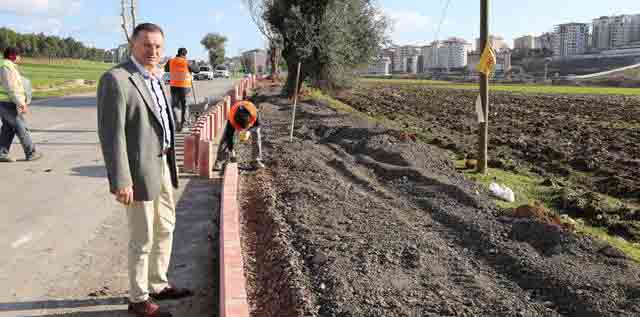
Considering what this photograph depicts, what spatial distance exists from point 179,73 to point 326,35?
9.76 m

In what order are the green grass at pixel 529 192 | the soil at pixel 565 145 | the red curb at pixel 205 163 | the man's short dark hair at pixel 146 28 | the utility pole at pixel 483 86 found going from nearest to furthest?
1. the man's short dark hair at pixel 146 28
2. the green grass at pixel 529 192
3. the red curb at pixel 205 163
4. the soil at pixel 565 145
5. the utility pole at pixel 483 86

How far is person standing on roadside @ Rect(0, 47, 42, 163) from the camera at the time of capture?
30.0ft

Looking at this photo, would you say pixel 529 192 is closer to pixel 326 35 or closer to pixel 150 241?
pixel 150 241

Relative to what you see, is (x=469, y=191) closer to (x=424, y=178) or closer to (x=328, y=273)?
(x=424, y=178)

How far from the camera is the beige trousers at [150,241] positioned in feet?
12.3

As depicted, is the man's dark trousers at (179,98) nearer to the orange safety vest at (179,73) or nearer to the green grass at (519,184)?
the orange safety vest at (179,73)

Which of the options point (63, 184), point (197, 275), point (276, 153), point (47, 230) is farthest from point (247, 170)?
point (197, 275)

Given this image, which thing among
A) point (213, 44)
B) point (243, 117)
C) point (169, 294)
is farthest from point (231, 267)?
point (213, 44)

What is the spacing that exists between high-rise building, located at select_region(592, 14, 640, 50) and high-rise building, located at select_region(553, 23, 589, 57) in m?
3.43

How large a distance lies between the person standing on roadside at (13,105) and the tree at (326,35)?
40.6 feet

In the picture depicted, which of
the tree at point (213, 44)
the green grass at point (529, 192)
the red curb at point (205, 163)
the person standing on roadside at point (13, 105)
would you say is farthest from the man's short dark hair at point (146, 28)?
the tree at point (213, 44)

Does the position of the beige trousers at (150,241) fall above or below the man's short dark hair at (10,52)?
below

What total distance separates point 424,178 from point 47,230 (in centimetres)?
470

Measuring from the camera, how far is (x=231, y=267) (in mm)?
Result: 4160
